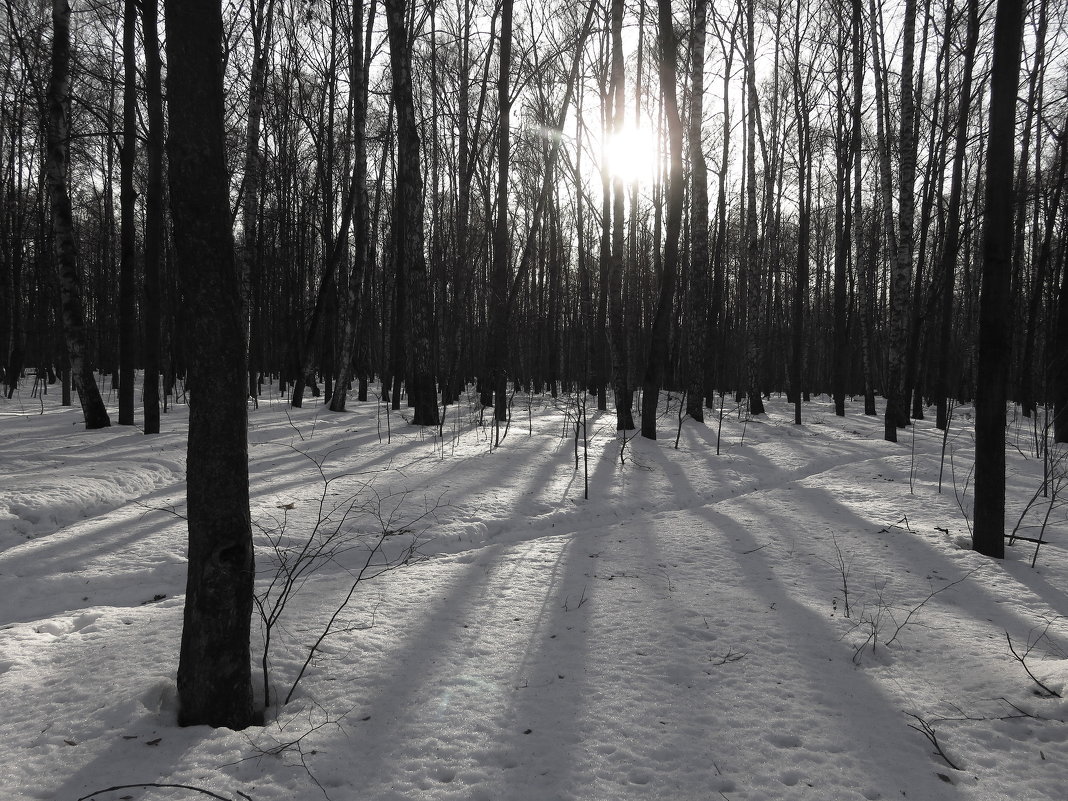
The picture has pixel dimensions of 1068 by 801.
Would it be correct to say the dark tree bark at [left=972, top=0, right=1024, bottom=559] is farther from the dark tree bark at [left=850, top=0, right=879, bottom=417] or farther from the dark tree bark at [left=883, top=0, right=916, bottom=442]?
the dark tree bark at [left=850, top=0, right=879, bottom=417]

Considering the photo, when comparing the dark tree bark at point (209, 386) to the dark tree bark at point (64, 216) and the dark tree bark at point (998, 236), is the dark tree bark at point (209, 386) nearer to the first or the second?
the dark tree bark at point (998, 236)

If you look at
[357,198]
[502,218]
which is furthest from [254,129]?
[502,218]

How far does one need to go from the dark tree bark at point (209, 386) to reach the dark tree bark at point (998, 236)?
14.7 ft

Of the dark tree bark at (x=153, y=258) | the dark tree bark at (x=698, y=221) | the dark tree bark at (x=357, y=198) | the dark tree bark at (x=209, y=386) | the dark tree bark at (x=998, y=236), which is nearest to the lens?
the dark tree bark at (x=209, y=386)

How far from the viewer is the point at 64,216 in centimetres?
809

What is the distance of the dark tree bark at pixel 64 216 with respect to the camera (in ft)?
25.7

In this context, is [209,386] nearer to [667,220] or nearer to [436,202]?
[667,220]

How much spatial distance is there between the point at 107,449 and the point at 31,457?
835 mm

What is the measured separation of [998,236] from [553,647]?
3893mm

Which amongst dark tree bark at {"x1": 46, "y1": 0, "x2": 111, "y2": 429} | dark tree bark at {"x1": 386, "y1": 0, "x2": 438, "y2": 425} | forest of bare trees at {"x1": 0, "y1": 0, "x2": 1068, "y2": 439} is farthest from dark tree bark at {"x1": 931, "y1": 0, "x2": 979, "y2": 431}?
dark tree bark at {"x1": 46, "y1": 0, "x2": 111, "y2": 429}

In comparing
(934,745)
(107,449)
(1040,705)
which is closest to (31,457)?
(107,449)

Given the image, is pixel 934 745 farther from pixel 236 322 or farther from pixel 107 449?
pixel 107 449

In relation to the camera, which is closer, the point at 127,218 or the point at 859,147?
the point at 127,218

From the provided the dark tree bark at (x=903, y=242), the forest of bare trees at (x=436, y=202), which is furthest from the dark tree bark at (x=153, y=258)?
the dark tree bark at (x=903, y=242)
